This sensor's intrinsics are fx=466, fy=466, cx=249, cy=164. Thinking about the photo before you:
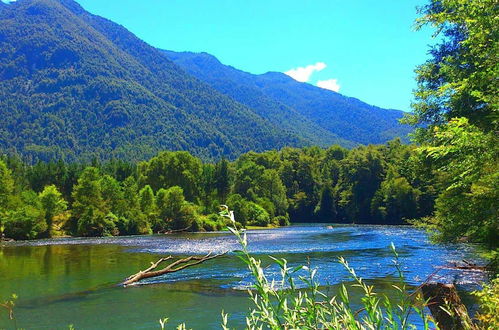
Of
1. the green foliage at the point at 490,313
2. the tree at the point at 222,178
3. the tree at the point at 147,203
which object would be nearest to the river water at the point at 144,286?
the green foliage at the point at 490,313

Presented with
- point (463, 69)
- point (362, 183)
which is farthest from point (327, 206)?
point (463, 69)

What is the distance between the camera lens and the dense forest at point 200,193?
2749 inches

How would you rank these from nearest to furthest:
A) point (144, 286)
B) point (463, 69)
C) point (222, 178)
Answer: point (463, 69)
point (144, 286)
point (222, 178)

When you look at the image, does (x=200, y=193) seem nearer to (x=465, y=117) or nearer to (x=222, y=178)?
(x=222, y=178)

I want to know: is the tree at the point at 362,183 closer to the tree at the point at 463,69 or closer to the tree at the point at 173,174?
the tree at the point at 173,174

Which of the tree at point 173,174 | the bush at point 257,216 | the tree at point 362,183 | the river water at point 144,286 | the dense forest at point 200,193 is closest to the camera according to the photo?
the river water at point 144,286

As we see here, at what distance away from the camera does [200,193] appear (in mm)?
102312

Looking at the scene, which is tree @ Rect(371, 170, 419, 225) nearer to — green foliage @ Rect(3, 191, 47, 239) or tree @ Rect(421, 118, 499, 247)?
green foliage @ Rect(3, 191, 47, 239)

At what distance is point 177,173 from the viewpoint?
101312mm

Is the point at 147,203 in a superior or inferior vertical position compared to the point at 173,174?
inferior

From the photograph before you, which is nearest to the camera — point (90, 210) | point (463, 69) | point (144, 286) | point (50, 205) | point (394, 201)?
point (463, 69)

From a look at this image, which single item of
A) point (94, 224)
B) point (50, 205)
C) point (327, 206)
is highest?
point (50, 205)

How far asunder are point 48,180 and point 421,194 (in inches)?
2904

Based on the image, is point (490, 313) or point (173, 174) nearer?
point (490, 313)
